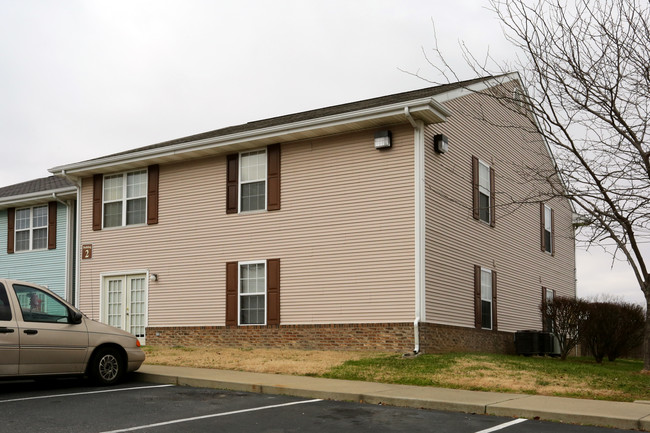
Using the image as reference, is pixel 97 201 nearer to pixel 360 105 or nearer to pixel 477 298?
pixel 360 105

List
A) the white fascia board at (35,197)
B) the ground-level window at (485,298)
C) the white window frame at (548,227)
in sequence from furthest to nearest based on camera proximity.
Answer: the white window frame at (548,227)
the white fascia board at (35,197)
the ground-level window at (485,298)

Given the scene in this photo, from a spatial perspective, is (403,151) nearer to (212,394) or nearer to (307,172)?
(307,172)

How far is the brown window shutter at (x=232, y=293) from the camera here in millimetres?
19219

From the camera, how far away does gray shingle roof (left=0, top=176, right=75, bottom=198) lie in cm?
2491

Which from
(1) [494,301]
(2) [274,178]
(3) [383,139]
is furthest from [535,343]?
(2) [274,178]

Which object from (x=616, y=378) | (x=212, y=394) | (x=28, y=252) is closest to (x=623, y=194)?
(x=616, y=378)

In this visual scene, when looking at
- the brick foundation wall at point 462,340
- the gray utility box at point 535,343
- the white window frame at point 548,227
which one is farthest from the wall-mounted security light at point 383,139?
the white window frame at point 548,227

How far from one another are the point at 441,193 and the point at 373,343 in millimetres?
3908

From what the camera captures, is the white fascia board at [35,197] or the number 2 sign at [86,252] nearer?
the number 2 sign at [86,252]

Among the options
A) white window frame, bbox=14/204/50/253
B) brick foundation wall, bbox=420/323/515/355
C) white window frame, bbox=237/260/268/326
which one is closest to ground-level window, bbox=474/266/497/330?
brick foundation wall, bbox=420/323/515/355

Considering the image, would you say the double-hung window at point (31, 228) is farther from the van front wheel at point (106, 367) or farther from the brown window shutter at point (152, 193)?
the van front wheel at point (106, 367)

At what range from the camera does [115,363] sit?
12.3 m

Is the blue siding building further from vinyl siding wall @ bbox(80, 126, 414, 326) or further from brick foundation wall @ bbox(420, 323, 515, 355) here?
brick foundation wall @ bbox(420, 323, 515, 355)

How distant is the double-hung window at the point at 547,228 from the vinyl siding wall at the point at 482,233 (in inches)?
12.6
